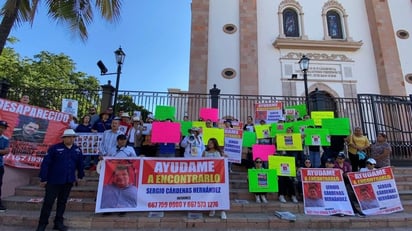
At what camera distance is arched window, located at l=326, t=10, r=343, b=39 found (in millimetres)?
17828

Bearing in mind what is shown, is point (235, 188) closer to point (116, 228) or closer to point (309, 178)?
point (309, 178)

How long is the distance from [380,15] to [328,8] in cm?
328

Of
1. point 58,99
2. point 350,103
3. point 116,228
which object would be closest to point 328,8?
point 350,103

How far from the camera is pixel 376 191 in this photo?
6.41 metres

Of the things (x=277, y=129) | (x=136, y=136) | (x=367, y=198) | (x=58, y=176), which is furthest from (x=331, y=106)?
(x=58, y=176)

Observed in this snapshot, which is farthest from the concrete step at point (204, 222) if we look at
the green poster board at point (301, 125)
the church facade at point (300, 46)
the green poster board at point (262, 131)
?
the church facade at point (300, 46)

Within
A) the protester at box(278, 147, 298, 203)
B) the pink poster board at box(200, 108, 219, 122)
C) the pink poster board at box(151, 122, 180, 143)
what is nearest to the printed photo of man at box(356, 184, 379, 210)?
A: the protester at box(278, 147, 298, 203)

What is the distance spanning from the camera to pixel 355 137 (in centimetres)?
798

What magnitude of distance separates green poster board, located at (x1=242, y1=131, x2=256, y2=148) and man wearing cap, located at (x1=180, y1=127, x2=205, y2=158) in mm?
2206

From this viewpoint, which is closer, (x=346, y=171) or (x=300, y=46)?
(x=346, y=171)

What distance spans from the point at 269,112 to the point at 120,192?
291 inches

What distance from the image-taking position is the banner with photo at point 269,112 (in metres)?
11.0

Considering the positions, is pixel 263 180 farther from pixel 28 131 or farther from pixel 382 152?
pixel 28 131

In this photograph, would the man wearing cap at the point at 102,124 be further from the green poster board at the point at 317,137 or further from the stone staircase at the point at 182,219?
the green poster board at the point at 317,137
